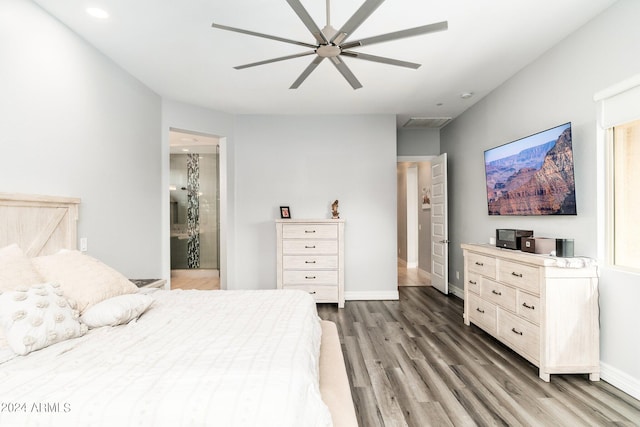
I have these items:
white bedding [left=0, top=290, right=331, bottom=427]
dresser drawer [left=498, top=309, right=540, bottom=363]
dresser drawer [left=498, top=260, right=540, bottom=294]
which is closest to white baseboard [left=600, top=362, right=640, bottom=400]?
dresser drawer [left=498, top=309, right=540, bottom=363]

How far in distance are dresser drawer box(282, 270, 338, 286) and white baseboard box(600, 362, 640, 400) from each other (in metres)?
2.72

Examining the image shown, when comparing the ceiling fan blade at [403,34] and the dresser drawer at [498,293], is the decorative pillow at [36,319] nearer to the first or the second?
the ceiling fan blade at [403,34]

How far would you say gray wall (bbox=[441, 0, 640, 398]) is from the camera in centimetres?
211

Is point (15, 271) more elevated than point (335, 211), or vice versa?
point (335, 211)

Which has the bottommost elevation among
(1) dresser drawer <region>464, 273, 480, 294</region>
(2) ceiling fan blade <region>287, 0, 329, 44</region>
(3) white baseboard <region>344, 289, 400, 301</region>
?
(3) white baseboard <region>344, 289, 400, 301</region>

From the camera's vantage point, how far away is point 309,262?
Result: 4238mm

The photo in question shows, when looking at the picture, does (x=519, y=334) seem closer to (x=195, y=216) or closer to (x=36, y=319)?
(x=36, y=319)

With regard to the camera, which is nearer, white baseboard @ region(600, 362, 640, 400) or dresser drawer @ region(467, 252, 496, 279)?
white baseboard @ region(600, 362, 640, 400)

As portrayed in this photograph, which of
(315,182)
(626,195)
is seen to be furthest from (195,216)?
(626,195)

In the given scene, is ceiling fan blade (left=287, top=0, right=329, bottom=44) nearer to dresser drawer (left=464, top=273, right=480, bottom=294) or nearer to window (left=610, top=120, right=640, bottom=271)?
window (left=610, top=120, right=640, bottom=271)

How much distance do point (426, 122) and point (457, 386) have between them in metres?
3.91

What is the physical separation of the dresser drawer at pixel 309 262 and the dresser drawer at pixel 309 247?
56mm

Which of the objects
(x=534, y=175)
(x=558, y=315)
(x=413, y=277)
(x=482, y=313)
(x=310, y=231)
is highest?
(x=534, y=175)

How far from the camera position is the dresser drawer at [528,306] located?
2.36 m
